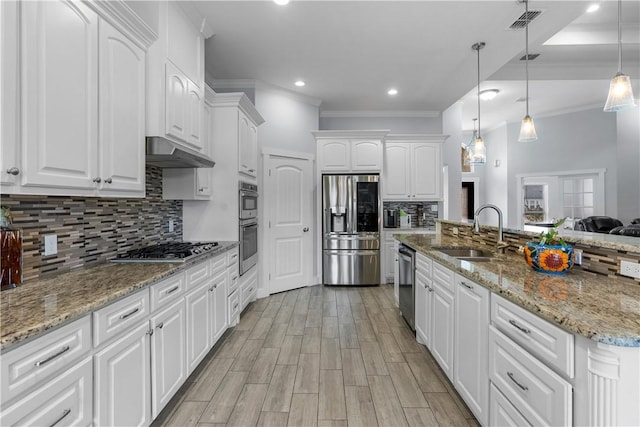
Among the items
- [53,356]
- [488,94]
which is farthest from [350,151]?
[53,356]

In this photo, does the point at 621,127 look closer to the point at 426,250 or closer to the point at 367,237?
the point at 367,237

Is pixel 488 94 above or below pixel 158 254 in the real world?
above

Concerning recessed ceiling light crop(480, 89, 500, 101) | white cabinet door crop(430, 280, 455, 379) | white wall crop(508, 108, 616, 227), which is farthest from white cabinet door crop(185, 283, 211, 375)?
white wall crop(508, 108, 616, 227)

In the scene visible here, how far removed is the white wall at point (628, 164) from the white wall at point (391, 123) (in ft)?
11.2

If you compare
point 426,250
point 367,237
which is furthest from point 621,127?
point 426,250

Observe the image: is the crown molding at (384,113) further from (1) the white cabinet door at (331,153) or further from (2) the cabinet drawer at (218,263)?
(2) the cabinet drawer at (218,263)

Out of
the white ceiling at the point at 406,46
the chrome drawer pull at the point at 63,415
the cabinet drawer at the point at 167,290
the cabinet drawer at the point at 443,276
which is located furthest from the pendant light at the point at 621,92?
the chrome drawer pull at the point at 63,415

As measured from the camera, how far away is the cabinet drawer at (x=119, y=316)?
125 centimetres

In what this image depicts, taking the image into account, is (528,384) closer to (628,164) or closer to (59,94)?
(59,94)

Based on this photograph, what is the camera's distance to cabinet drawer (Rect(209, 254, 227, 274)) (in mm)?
2512

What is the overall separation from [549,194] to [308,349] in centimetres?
692

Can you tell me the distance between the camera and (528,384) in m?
1.22

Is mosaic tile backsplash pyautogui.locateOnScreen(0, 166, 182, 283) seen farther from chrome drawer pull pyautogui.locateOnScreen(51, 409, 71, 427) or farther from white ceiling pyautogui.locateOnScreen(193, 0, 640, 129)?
white ceiling pyautogui.locateOnScreen(193, 0, 640, 129)

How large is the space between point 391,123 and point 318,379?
14.8ft
